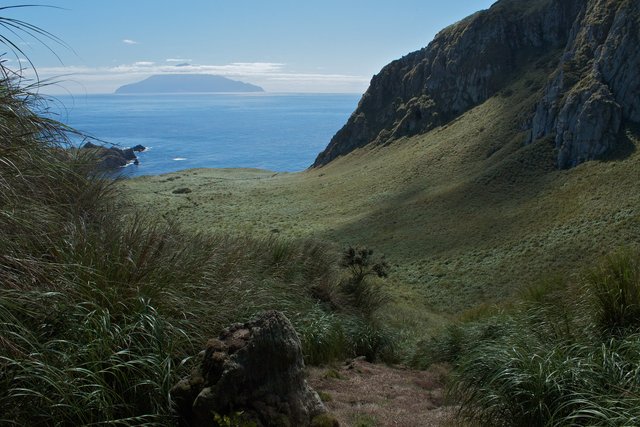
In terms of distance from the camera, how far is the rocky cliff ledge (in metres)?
48.9

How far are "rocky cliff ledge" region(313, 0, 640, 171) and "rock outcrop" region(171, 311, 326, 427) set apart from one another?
4830 centimetres

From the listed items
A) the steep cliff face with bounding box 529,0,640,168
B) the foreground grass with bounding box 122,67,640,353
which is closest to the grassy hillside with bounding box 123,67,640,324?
the foreground grass with bounding box 122,67,640,353

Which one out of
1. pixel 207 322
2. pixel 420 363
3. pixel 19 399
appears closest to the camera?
pixel 19 399

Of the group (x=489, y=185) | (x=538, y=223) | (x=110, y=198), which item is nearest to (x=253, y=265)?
(x=110, y=198)

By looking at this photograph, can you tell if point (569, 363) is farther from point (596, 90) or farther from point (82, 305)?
point (596, 90)

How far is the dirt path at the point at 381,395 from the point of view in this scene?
5188 mm

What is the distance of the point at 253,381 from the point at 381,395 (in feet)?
9.18

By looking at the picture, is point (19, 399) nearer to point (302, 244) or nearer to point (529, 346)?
point (529, 346)

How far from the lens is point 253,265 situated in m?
8.19

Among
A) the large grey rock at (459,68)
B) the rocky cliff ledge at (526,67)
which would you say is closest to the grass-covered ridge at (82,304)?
the rocky cliff ledge at (526,67)

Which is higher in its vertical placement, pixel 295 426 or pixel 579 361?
pixel 579 361

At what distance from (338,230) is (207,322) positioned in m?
42.3

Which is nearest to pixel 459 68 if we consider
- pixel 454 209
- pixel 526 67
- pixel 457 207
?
pixel 526 67

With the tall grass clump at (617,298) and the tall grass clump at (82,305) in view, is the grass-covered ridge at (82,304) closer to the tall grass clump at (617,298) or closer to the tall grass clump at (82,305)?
the tall grass clump at (82,305)
